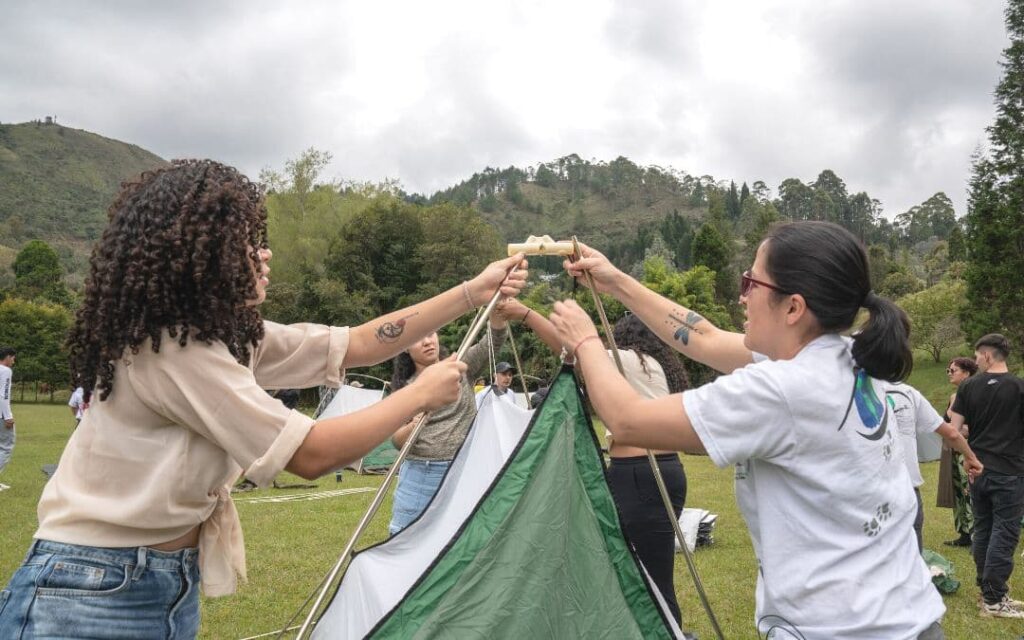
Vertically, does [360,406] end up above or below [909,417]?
below

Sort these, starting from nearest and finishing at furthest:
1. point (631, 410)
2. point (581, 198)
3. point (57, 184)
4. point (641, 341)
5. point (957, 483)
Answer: point (631, 410), point (641, 341), point (957, 483), point (581, 198), point (57, 184)

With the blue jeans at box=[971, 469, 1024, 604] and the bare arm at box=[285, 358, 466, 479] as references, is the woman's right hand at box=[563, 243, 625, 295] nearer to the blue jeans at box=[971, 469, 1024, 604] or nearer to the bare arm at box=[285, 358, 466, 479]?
the bare arm at box=[285, 358, 466, 479]

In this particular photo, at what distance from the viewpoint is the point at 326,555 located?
9086mm

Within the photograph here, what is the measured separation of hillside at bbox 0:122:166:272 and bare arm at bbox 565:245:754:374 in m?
117

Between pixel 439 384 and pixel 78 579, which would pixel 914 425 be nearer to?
pixel 439 384

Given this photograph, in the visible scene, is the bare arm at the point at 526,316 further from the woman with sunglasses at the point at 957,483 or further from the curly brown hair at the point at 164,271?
the woman with sunglasses at the point at 957,483

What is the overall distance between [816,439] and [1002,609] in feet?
21.3

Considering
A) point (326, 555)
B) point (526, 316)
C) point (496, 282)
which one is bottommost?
point (326, 555)

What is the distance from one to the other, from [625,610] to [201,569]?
137cm

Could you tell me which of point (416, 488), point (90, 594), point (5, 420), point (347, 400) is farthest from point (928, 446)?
point (5, 420)

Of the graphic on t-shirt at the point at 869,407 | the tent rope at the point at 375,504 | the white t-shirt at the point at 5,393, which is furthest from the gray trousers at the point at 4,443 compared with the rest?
the graphic on t-shirt at the point at 869,407

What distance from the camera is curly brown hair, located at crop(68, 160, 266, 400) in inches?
78.0

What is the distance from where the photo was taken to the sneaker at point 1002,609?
688 cm

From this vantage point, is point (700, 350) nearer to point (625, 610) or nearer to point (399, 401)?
point (625, 610)
